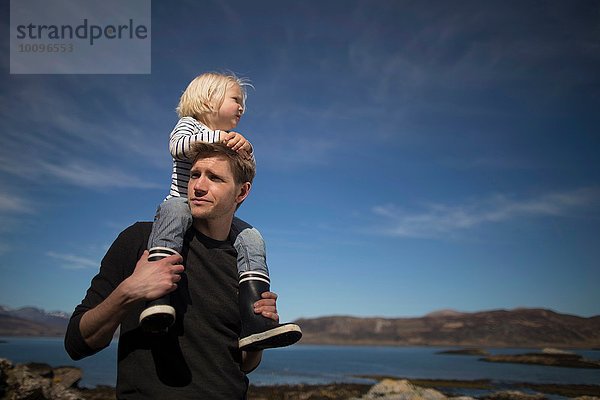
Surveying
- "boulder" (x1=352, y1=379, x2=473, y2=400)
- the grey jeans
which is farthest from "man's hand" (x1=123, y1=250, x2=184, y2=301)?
"boulder" (x1=352, y1=379, x2=473, y2=400)

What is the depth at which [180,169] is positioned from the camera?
328 cm

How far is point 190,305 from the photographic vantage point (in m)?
2.64

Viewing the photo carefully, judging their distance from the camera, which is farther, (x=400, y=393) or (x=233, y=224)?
(x=400, y=393)

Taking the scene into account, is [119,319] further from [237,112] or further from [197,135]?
[237,112]

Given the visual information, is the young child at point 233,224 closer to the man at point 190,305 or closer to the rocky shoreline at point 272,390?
the man at point 190,305

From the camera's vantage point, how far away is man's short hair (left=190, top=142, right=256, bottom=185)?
2.88 meters

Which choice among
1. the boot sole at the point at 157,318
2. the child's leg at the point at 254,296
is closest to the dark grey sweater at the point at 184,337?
the child's leg at the point at 254,296

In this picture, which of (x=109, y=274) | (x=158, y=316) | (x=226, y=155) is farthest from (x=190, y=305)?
A: (x=226, y=155)

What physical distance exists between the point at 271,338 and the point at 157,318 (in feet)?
2.18

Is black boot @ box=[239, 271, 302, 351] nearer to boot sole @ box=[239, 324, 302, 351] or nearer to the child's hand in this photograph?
boot sole @ box=[239, 324, 302, 351]

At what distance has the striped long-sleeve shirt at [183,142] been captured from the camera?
9.84 ft

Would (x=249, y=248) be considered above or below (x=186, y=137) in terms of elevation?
below

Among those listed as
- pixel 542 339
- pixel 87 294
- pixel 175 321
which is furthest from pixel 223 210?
pixel 542 339

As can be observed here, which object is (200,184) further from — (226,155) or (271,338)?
(271,338)
